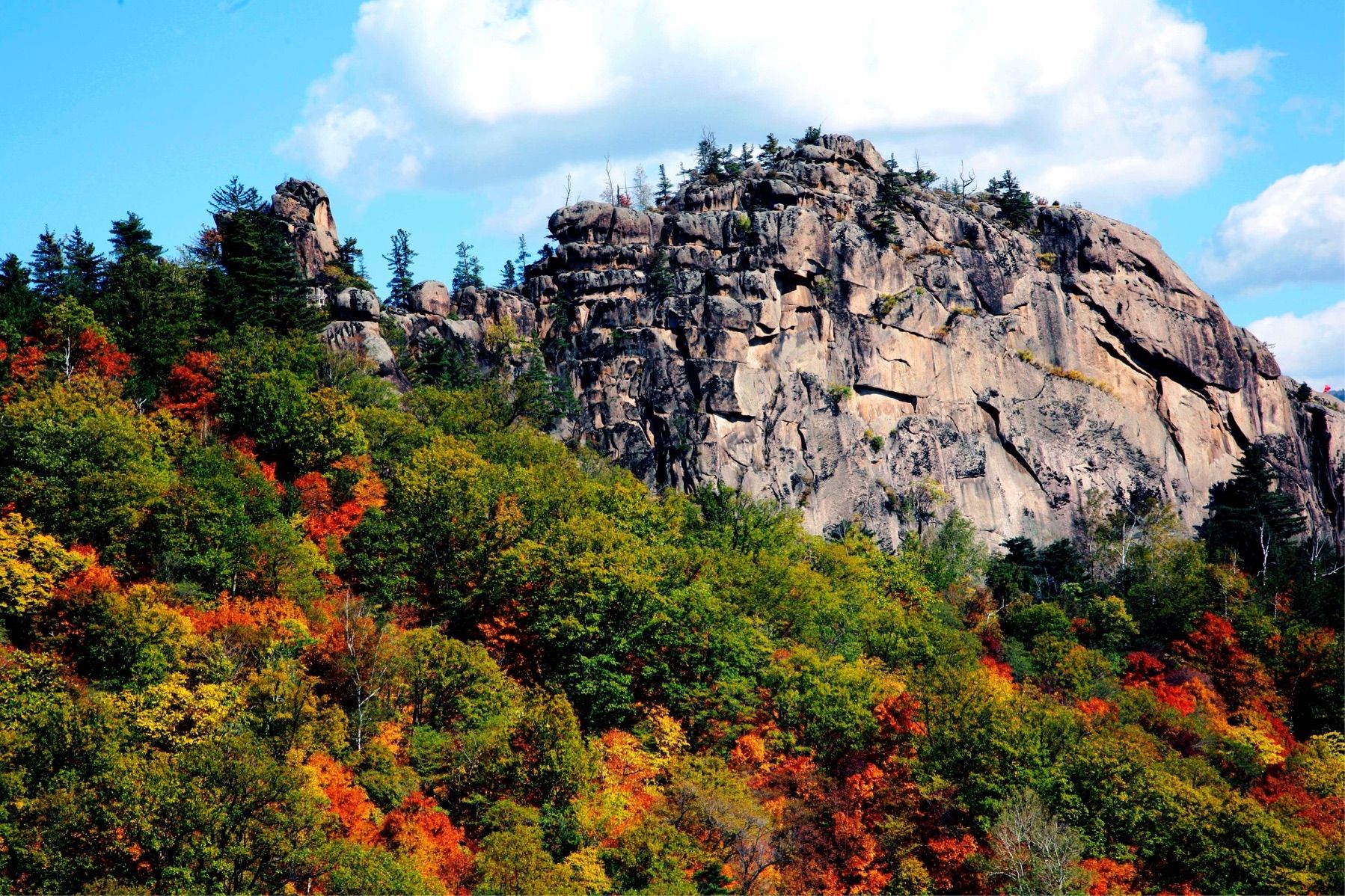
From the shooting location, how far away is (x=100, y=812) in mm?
32906

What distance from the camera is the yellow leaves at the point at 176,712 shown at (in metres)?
38.1

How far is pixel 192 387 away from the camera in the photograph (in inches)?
2466

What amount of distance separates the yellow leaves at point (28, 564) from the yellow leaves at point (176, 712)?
6422 mm

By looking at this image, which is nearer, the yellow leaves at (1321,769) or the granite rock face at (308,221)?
the yellow leaves at (1321,769)

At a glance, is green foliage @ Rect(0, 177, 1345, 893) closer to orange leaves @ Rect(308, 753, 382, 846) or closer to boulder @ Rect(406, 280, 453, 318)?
orange leaves @ Rect(308, 753, 382, 846)

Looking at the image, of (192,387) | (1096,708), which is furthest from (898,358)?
(192,387)

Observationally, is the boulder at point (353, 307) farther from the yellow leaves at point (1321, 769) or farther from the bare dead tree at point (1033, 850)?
the yellow leaves at point (1321, 769)

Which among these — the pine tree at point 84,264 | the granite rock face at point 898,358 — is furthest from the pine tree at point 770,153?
the pine tree at point 84,264

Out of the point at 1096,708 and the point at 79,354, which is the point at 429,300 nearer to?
the point at 79,354

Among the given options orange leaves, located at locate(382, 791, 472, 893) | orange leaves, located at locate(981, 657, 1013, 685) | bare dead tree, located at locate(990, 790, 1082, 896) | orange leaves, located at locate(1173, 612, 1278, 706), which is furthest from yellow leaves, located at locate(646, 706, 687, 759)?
orange leaves, located at locate(1173, 612, 1278, 706)

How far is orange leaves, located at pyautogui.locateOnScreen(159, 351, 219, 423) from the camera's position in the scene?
→ 2435 inches

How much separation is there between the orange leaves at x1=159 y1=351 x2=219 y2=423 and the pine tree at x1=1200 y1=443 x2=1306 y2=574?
212 ft

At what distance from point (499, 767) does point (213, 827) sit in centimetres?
1037

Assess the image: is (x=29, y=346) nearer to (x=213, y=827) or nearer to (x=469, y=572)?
(x=469, y=572)
